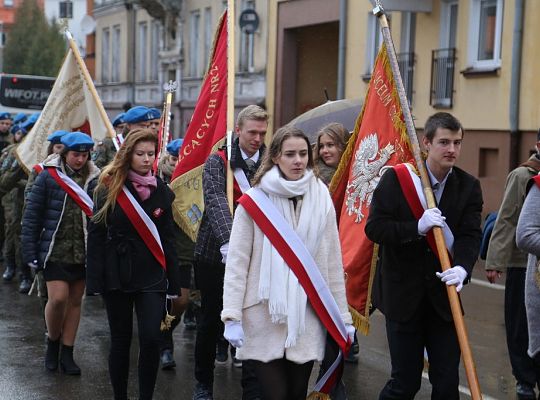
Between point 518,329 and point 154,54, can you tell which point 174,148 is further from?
point 154,54

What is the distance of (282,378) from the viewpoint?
17.3ft

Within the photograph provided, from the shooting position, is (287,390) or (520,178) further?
(520,178)

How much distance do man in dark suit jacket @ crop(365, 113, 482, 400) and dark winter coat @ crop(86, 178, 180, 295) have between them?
5.24 ft

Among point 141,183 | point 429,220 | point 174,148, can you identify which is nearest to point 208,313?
point 141,183

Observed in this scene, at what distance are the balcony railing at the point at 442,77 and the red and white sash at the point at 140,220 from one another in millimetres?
14819

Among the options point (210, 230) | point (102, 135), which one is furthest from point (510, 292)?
point (102, 135)

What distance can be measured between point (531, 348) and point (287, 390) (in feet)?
5.01

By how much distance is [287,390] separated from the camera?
17.4 feet

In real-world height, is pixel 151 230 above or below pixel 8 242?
above

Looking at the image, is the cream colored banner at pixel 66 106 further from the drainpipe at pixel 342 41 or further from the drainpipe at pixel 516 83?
the drainpipe at pixel 342 41

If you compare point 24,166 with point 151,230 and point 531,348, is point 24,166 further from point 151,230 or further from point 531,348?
point 531,348

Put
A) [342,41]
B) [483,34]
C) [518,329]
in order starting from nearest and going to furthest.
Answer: [518,329] → [483,34] → [342,41]

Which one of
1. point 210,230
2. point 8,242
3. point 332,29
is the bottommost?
point 8,242

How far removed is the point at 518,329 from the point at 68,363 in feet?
10.7
